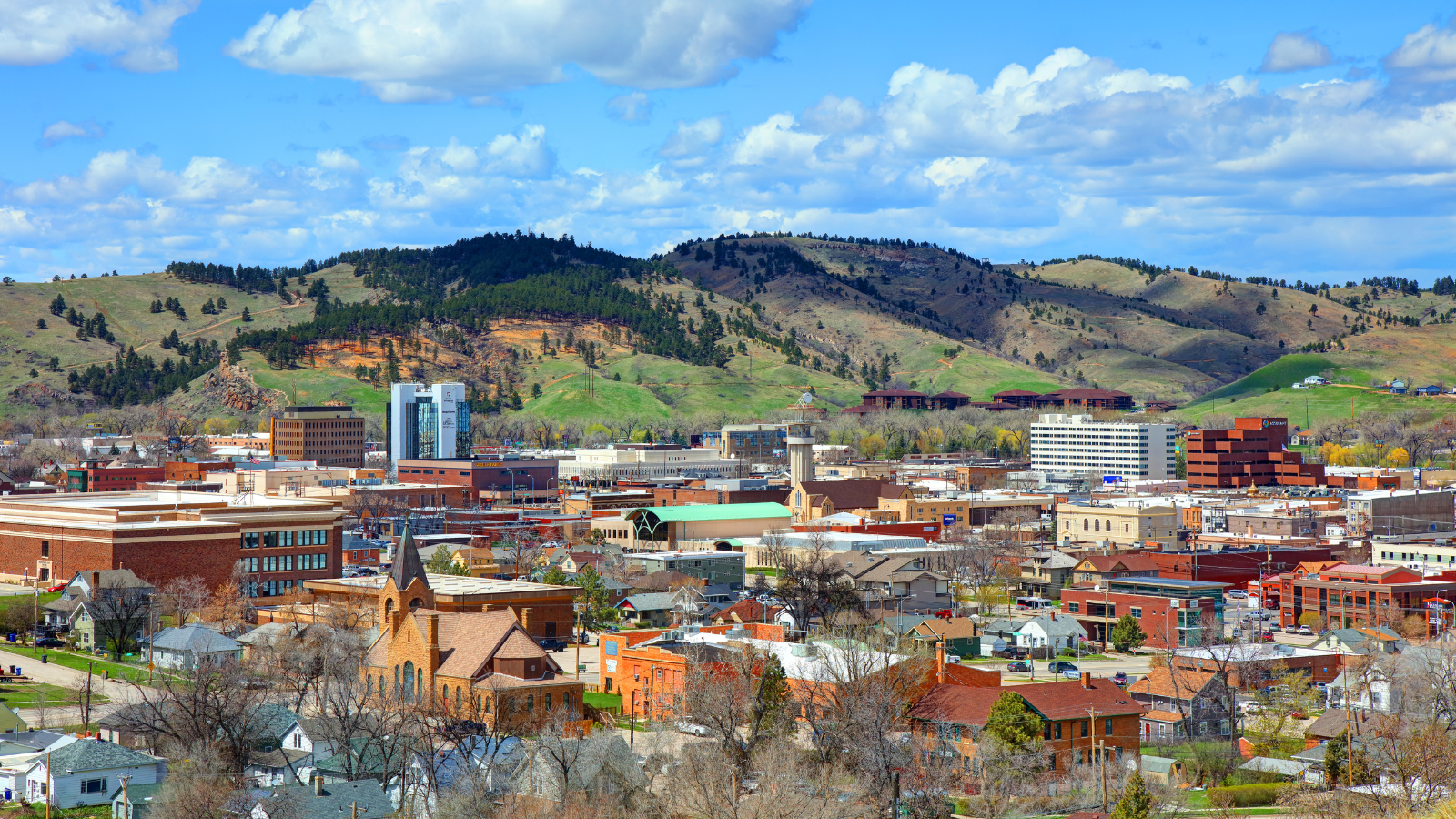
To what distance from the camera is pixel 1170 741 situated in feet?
207

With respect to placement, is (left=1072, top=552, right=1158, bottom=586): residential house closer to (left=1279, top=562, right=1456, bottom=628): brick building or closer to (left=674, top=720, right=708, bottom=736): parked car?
(left=1279, top=562, right=1456, bottom=628): brick building

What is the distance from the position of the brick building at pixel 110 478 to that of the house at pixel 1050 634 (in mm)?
111276

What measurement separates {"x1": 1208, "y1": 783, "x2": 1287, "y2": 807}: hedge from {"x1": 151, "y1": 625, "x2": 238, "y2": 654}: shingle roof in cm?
4192

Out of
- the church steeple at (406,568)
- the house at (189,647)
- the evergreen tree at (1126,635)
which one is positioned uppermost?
the church steeple at (406,568)

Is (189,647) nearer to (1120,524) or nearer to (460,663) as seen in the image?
(460,663)

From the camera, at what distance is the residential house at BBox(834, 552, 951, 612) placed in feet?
328

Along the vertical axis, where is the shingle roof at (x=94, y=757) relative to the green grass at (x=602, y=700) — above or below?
above

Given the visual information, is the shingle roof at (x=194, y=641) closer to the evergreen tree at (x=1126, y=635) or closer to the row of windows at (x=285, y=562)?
the row of windows at (x=285, y=562)

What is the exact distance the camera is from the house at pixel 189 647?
72.6m

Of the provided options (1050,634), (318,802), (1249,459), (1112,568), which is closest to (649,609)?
(1050,634)

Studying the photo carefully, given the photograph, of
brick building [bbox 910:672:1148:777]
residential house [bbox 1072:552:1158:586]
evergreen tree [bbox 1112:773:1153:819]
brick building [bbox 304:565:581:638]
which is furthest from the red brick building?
evergreen tree [bbox 1112:773:1153:819]

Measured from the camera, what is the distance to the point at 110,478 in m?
172

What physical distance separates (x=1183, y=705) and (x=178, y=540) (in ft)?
189

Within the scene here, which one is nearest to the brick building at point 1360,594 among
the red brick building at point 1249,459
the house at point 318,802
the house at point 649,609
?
the house at point 649,609
